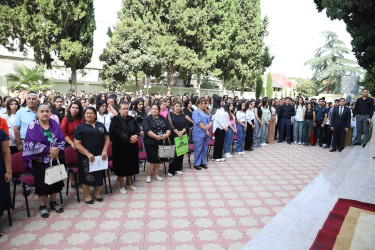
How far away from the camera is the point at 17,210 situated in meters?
4.13

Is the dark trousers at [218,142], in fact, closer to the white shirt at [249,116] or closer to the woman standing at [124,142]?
the white shirt at [249,116]

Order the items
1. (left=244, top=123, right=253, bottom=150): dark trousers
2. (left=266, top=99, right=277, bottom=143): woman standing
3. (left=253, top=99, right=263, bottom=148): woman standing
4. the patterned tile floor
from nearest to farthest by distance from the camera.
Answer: the patterned tile floor, (left=244, top=123, right=253, bottom=150): dark trousers, (left=253, top=99, right=263, bottom=148): woman standing, (left=266, top=99, right=277, bottom=143): woman standing

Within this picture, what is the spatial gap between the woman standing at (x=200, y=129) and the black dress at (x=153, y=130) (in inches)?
46.7

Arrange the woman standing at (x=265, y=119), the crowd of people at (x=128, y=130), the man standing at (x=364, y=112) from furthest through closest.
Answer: the woman standing at (x=265, y=119) → the man standing at (x=364, y=112) → the crowd of people at (x=128, y=130)

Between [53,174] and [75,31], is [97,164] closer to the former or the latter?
[53,174]

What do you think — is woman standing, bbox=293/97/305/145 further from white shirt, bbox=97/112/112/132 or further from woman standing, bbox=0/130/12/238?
woman standing, bbox=0/130/12/238

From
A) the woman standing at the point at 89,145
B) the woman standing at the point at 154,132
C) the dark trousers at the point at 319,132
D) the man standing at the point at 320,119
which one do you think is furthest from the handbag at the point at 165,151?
the dark trousers at the point at 319,132

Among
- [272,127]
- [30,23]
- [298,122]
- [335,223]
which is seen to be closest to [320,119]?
[298,122]

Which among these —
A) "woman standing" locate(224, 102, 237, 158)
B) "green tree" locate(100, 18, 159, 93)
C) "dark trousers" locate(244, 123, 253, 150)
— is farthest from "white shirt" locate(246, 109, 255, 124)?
"green tree" locate(100, 18, 159, 93)

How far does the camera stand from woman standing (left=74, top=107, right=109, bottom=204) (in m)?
4.09

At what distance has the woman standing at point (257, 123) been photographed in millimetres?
9038

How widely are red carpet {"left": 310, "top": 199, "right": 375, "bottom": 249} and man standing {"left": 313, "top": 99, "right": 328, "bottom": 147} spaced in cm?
569

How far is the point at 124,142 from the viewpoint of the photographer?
4625 mm

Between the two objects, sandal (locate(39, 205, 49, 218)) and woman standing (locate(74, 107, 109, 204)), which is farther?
woman standing (locate(74, 107, 109, 204))
